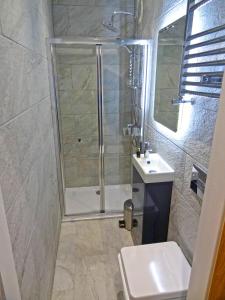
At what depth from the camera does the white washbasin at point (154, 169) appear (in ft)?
5.40

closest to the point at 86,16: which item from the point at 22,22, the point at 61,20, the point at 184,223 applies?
the point at 61,20

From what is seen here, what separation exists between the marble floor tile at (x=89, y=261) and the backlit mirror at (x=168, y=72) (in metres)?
1.34

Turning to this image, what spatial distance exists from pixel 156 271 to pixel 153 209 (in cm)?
56

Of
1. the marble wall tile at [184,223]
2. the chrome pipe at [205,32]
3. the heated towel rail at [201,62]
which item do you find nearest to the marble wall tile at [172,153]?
the marble wall tile at [184,223]

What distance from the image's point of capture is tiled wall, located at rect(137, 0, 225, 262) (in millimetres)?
1165

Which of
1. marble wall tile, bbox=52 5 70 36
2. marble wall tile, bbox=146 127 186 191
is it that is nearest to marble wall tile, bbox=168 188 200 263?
marble wall tile, bbox=146 127 186 191

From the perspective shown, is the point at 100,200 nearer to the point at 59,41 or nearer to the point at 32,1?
the point at 59,41

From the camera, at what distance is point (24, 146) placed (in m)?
1.16

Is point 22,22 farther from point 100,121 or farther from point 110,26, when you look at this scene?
point 110,26

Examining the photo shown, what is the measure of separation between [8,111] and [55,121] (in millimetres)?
1397

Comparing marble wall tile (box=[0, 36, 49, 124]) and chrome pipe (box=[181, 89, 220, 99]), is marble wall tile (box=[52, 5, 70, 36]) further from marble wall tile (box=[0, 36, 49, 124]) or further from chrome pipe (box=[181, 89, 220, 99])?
chrome pipe (box=[181, 89, 220, 99])

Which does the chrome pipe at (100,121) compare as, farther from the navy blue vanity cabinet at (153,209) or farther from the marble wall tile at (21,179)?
the marble wall tile at (21,179)

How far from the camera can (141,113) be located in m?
2.49

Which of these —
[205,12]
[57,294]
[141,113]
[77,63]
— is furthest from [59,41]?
[57,294]
